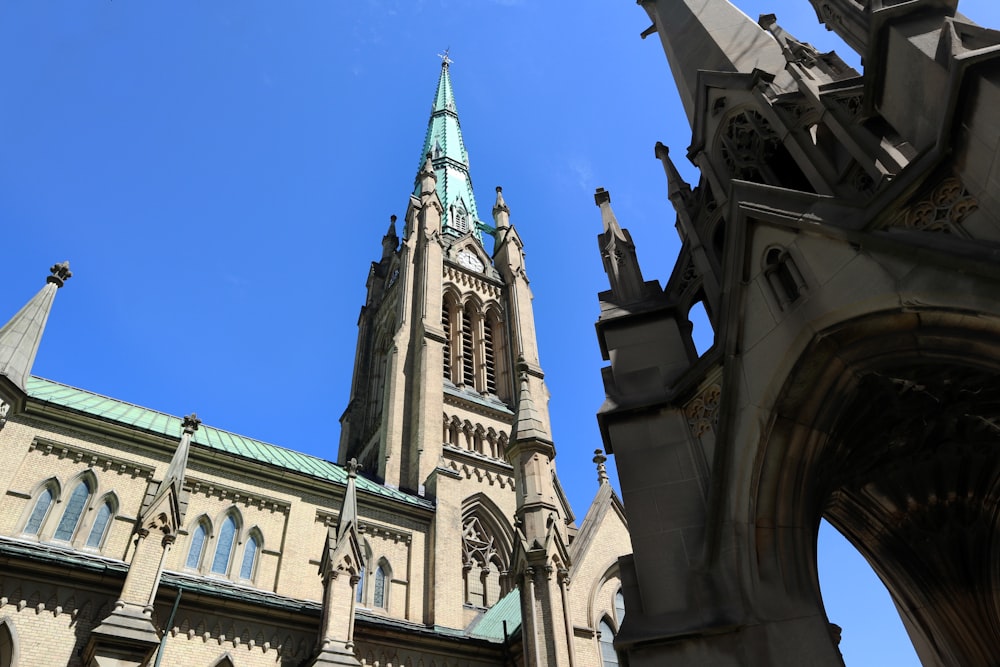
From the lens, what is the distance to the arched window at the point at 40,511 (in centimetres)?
1711

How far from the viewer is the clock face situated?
4108 cm

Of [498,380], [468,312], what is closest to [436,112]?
[468,312]

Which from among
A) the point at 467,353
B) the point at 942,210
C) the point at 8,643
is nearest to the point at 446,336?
the point at 467,353

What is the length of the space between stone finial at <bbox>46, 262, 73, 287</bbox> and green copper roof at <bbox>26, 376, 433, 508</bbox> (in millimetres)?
4809

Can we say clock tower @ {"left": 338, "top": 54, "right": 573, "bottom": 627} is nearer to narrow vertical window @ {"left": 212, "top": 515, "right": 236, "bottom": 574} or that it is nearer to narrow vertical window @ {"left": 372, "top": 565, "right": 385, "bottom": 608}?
narrow vertical window @ {"left": 372, "top": 565, "right": 385, "bottom": 608}

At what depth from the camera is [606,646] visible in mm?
18875

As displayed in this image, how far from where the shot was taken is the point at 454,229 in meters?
47.7

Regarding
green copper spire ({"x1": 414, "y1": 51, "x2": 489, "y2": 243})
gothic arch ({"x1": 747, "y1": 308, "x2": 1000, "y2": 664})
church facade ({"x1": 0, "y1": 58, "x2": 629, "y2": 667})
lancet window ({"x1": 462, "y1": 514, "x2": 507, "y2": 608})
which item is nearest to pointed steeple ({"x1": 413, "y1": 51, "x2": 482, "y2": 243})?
green copper spire ({"x1": 414, "y1": 51, "x2": 489, "y2": 243})

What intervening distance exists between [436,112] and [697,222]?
6195 centimetres

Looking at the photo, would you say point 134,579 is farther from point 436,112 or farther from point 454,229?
point 436,112

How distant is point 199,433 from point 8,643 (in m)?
10.8

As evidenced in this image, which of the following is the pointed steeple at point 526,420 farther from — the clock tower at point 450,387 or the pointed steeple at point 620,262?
the pointed steeple at point 620,262

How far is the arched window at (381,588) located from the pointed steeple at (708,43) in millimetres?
17727

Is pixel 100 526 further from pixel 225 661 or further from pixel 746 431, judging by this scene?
pixel 746 431
